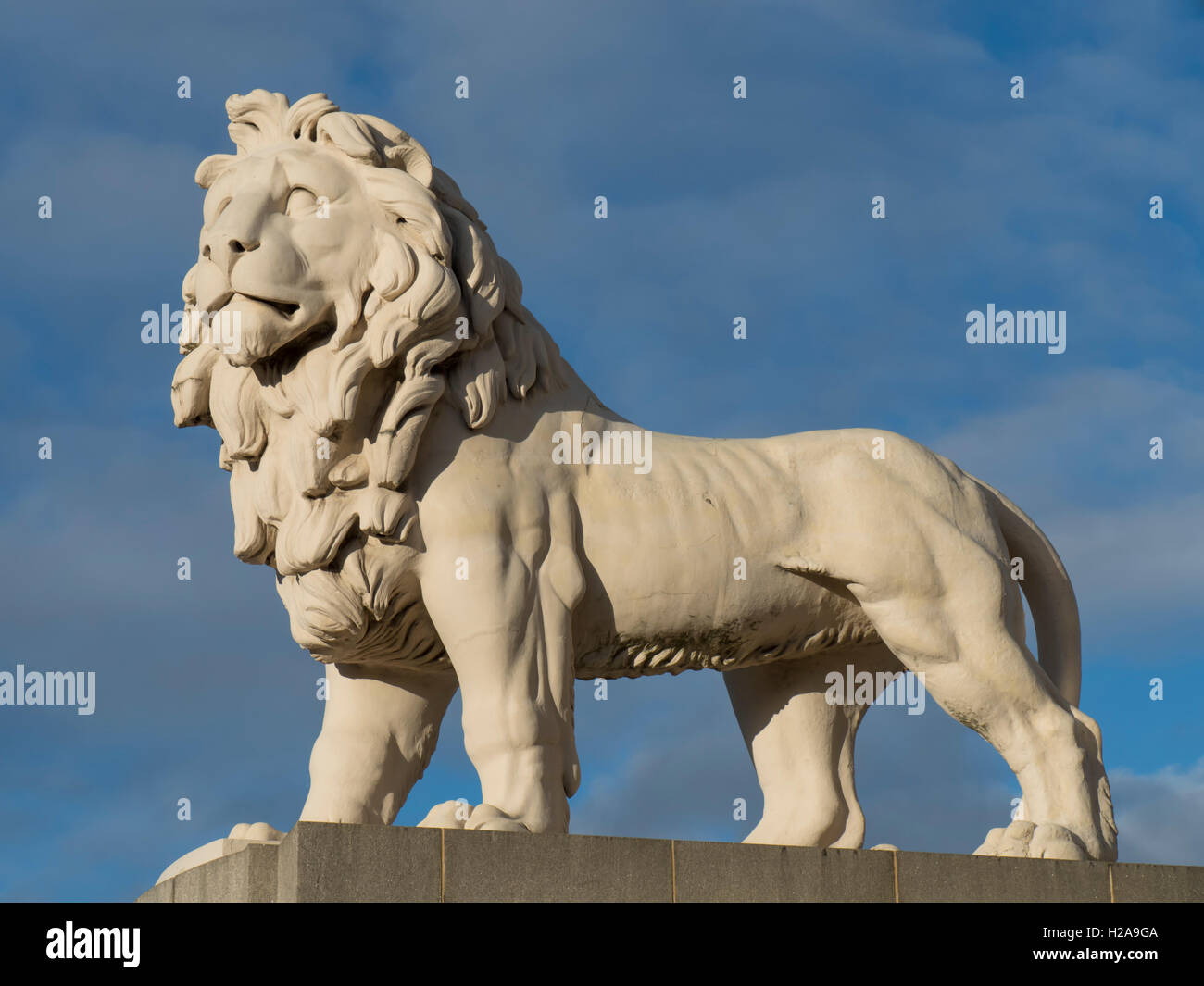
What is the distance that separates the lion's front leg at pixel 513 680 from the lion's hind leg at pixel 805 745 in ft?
4.61

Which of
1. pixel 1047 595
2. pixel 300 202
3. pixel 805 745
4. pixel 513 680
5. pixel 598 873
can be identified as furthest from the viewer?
pixel 1047 595

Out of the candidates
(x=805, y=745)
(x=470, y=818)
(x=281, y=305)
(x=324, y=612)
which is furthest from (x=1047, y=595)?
(x=281, y=305)

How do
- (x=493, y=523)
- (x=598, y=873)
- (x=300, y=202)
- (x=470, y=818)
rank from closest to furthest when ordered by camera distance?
(x=598, y=873) → (x=470, y=818) → (x=493, y=523) → (x=300, y=202)

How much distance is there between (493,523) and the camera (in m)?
7.25

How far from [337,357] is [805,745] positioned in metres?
2.77

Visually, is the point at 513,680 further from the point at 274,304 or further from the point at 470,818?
the point at 274,304

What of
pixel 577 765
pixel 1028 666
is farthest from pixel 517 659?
pixel 1028 666

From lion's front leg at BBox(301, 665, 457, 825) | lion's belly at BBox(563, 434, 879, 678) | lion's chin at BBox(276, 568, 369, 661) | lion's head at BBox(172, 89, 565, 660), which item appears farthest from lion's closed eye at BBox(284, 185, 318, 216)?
lion's front leg at BBox(301, 665, 457, 825)

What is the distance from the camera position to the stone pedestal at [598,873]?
244 inches
